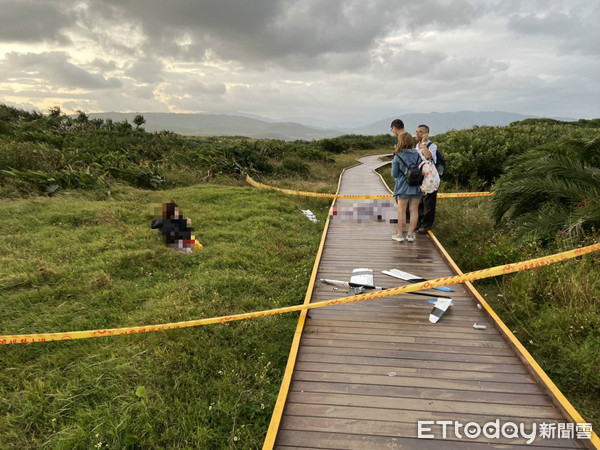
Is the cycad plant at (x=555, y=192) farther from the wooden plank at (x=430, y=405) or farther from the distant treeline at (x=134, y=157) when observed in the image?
the wooden plank at (x=430, y=405)

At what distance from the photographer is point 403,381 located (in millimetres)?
3104

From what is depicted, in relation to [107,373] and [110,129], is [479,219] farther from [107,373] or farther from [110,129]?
[110,129]

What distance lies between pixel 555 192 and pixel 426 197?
2106 millimetres

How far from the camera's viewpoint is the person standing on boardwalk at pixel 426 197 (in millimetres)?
6218

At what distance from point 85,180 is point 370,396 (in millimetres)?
10594

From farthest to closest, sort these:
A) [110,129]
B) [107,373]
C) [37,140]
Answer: [110,129]
[37,140]
[107,373]

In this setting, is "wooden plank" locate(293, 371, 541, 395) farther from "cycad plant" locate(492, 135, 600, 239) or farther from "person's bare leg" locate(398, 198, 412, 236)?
"person's bare leg" locate(398, 198, 412, 236)

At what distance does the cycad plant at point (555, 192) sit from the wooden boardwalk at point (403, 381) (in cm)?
224

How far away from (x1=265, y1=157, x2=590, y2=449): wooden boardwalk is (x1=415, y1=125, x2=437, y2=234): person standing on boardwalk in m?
2.47

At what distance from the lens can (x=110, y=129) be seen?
1816 cm

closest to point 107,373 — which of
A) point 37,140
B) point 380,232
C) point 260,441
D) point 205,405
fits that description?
point 205,405

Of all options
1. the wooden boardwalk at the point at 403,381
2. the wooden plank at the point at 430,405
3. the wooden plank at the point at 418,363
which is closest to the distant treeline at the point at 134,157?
the wooden boardwalk at the point at 403,381

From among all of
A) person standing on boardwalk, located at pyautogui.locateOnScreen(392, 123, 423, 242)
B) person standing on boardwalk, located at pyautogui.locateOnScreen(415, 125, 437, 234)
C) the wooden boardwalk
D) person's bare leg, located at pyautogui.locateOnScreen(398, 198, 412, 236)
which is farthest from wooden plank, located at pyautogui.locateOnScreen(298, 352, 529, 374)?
person standing on boardwalk, located at pyautogui.locateOnScreen(415, 125, 437, 234)

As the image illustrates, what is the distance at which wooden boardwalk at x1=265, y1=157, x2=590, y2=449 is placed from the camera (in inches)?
102
